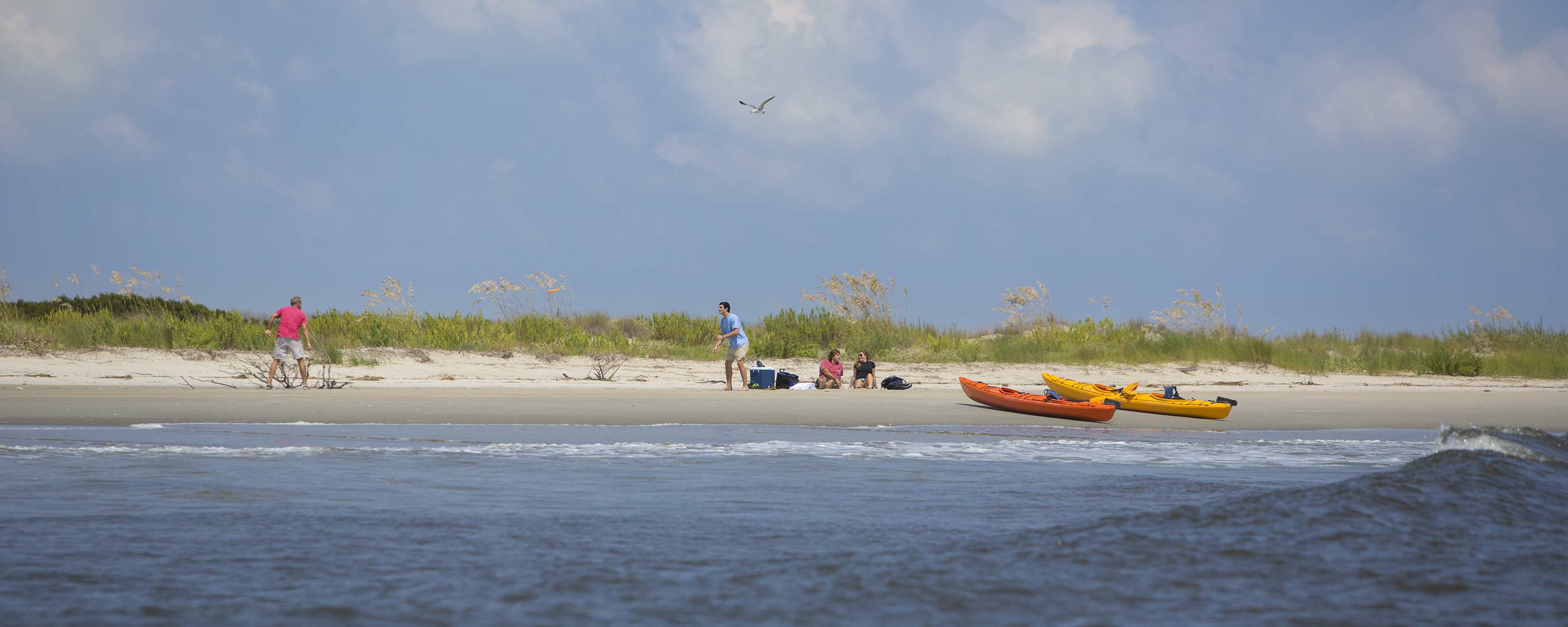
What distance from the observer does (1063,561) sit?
3865mm

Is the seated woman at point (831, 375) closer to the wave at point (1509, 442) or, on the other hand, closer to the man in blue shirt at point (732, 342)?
the man in blue shirt at point (732, 342)

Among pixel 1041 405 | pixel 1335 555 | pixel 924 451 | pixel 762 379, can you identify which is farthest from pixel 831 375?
pixel 1335 555

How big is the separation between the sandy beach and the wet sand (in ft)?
0.16

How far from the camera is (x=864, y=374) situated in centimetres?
1577

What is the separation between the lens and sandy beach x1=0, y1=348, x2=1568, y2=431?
11055 mm

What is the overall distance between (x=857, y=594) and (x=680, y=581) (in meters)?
0.67

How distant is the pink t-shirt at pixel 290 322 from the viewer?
1455 centimetres

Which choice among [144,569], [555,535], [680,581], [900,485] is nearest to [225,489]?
[144,569]

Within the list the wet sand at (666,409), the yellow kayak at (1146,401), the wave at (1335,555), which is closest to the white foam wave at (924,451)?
the wave at (1335,555)

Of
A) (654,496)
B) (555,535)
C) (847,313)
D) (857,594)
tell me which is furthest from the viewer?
(847,313)

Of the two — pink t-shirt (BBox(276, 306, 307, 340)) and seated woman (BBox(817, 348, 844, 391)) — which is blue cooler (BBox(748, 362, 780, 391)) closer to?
seated woman (BBox(817, 348, 844, 391))

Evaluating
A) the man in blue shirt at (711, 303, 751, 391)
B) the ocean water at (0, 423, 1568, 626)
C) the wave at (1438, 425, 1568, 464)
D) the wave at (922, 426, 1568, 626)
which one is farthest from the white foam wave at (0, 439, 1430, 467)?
the man in blue shirt at (711, 303, 751, 391)

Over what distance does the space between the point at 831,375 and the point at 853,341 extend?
6229mm

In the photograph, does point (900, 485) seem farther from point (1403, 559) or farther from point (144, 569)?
point (144, 569)
